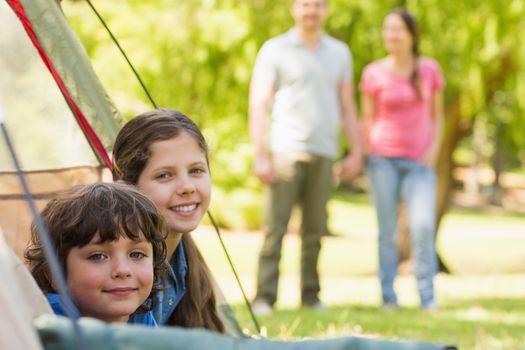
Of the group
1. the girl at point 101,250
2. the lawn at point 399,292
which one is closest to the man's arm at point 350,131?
the lawn at point 399,292

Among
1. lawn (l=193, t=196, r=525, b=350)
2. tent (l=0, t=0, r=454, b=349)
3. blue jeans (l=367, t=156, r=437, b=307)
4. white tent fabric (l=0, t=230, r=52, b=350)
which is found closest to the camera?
white tent fabric (l=0, t=230, r=52, b=350)

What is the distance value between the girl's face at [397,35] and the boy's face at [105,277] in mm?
3846

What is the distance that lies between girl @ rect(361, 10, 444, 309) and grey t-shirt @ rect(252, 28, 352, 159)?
1.12 ft

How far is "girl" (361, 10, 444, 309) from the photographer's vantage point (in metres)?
6.05

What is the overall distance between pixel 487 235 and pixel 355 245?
3.91m

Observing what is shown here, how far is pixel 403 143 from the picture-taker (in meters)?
6.05

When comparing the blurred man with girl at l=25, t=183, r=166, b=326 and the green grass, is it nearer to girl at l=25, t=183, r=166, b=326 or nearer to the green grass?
the green grass

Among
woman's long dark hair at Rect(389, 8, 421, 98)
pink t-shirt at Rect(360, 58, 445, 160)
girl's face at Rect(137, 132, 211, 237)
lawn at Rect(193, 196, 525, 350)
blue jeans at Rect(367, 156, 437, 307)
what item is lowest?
lawn at Rect(193, 196, 525, 350)

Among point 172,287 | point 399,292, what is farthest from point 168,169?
point 399,292

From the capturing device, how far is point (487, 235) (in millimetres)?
21641

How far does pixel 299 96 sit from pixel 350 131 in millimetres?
463

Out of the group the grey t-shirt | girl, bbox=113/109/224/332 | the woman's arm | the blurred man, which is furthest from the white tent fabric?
the woman's arm

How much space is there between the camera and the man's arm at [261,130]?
5789 mm

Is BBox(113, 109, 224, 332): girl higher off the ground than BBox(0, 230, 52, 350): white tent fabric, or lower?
higher
